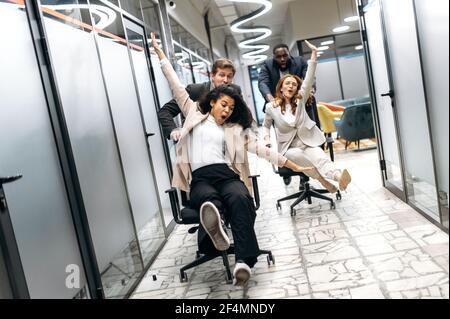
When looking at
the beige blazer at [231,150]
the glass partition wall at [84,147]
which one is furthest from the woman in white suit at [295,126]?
the glass partition wall at [84,147]

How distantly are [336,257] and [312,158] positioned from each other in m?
1.20

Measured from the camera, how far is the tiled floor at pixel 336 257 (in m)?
1.59

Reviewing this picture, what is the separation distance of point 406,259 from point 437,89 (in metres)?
0.72

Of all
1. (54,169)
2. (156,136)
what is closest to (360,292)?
(54,169)

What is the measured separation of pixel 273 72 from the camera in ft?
12.9

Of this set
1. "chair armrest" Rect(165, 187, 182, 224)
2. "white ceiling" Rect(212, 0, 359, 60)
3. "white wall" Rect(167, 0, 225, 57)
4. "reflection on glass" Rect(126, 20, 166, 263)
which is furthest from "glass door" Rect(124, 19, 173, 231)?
"white ceiling" Rect(212, 0, 359, 60)

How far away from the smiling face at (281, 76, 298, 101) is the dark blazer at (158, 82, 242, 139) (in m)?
0.81

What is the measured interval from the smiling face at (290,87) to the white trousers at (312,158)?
384 millimetres

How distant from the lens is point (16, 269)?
159cm

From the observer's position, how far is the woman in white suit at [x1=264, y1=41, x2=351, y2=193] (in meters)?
3.40

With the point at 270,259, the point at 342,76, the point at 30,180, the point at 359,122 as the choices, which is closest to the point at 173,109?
the point at 270,259

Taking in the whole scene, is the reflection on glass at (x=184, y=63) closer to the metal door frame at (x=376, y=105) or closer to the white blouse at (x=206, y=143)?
the metal door frame at (x=376, y=105)

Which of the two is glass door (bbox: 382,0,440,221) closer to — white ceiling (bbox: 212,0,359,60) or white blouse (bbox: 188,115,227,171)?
white blouse (bbox: 188,115,227,171)

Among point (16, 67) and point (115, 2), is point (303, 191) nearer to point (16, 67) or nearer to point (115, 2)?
point (115, 2)
